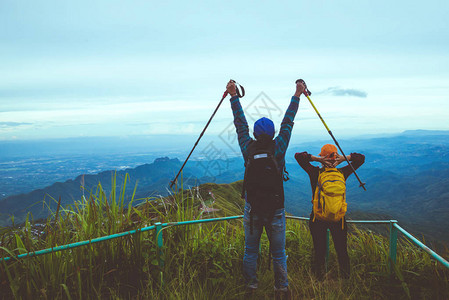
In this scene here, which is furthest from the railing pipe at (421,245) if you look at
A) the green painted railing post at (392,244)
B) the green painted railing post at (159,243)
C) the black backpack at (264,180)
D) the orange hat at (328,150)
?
the green painted railing post at (159,243)

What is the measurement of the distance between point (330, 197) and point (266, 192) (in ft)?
3.86

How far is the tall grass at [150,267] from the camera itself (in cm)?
311

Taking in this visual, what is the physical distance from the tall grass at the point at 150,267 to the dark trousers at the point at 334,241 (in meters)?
0.18

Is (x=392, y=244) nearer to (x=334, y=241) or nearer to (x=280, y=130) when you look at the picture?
(x=334, y=241)

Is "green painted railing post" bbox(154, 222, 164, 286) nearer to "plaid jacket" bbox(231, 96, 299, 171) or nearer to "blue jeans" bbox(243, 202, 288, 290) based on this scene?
"blue jeans" bbox(243, 202, 288, 290)

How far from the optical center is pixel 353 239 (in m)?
5.22

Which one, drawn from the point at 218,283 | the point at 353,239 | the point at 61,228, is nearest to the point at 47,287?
the point at 61,228

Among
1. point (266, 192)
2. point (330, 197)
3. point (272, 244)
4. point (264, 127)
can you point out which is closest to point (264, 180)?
point (266, 192)

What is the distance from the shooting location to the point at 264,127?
3535mm

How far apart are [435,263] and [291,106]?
2964 mm

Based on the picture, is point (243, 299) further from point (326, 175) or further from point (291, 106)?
point (291, 106)

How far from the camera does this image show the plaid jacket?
3551 mm

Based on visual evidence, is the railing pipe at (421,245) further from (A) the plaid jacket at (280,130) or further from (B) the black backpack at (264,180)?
(A) the plaid jacket at (280,130)

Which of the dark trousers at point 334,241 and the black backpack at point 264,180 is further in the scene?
the dark trousers at point 334,241
